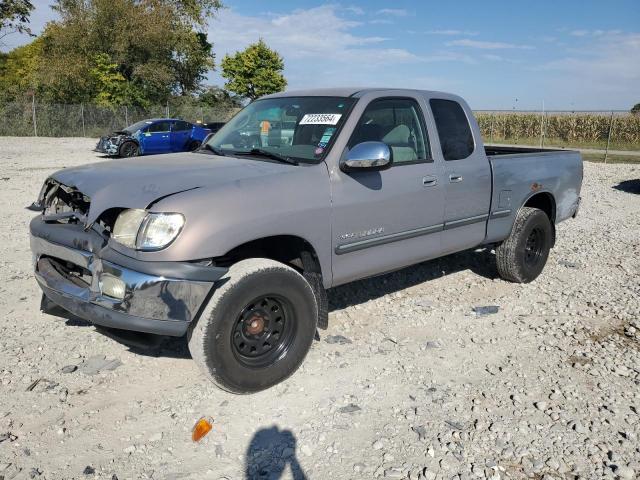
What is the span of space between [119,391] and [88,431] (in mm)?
435

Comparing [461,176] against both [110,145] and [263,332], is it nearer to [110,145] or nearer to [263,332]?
[263,332]

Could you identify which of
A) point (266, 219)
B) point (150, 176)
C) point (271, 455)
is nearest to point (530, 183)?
point (266, 219)

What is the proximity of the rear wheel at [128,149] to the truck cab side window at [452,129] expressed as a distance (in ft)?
54.9

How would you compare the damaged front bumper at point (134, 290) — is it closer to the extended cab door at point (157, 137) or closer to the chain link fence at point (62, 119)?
the extended cab door at point (157, 137)

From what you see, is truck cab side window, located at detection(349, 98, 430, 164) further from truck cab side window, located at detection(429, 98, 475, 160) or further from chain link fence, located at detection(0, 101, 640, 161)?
chain link fence, located at detection(0, 101, 640, 161)

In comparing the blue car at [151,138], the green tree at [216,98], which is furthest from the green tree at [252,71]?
the blue car at [151,138]

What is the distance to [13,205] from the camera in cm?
934

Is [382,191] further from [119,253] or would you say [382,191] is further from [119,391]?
[119,391]

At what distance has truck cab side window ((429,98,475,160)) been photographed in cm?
457

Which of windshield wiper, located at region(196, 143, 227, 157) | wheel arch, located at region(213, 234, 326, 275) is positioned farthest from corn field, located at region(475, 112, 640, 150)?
wheel arch, located at region(213, 234, 326, 275)

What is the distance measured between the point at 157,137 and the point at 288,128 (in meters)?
17.6

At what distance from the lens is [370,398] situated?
338 centimetres

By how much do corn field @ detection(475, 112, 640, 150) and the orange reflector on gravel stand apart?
2799 cm

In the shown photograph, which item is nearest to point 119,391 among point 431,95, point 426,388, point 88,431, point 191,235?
point 88,431
